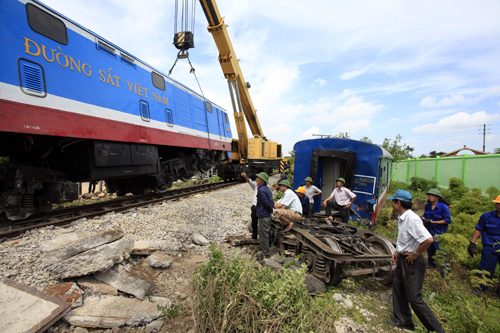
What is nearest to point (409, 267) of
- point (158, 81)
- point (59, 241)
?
point (59, 241)

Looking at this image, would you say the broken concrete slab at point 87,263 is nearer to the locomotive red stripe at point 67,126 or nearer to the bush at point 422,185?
the locomotive red stripe at point 67,126

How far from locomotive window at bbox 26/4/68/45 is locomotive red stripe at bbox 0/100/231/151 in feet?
4.73

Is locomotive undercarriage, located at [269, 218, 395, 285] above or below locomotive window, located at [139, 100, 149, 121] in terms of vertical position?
below

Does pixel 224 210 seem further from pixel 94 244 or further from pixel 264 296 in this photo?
pixel 264 296

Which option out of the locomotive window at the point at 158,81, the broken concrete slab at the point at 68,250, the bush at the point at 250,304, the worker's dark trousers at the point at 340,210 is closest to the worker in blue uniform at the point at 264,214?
the bush at the point at 250,304

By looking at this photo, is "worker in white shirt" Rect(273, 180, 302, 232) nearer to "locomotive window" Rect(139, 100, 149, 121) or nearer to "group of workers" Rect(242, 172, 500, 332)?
"group of workers" Rect(242, 172, 500, 332)

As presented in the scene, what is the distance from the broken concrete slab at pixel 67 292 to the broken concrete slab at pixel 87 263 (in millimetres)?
148

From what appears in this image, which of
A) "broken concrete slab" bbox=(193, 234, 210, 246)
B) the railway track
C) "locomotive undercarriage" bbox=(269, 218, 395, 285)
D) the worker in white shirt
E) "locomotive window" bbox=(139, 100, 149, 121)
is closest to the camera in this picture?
"locomotive undercarriage" bbox=(269, 218, 395, 285)

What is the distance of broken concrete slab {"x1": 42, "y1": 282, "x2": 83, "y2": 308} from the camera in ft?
9.30

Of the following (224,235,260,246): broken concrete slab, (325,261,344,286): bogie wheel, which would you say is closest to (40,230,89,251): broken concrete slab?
(224,235,260,246): broken concrete slab

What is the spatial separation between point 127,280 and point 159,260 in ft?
2.44

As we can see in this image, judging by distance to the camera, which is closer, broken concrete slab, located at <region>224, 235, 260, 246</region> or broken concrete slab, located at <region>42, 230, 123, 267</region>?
broken concrete slab, located at <region>42, 230, 123, 267</region>

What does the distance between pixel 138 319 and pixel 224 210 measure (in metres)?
5.20

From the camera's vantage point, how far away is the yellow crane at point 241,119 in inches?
485
